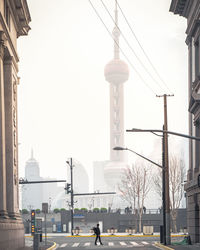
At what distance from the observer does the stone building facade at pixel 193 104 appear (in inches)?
1661

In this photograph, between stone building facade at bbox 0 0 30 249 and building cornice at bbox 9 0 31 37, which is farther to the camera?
building cornice at bbox 9 0 31 37

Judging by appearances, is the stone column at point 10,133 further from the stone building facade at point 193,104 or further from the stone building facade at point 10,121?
the stone building facade at point 193,104

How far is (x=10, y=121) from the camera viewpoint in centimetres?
4444

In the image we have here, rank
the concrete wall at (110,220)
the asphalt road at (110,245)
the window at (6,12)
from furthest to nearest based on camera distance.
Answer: the concrete wall at (110,220), the asphalt road at (110,245), the window at (6,12)

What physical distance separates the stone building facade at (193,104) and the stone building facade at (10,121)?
12962 mm

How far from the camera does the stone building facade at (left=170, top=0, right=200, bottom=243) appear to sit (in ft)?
138

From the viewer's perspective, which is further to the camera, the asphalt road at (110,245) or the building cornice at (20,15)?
the asphalt road at (110,245)

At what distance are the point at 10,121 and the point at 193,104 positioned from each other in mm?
13710

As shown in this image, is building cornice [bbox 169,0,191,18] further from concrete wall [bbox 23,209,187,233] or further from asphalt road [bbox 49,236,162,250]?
concrete wall [bbox 23,209,187,233]

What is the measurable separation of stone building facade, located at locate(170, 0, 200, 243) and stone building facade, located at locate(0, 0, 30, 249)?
13.0 m

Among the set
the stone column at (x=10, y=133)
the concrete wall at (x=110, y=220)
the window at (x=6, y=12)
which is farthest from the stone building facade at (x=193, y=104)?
the concrete wall at (x=110, y=220)

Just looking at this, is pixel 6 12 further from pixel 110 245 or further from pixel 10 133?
pixel 110 245

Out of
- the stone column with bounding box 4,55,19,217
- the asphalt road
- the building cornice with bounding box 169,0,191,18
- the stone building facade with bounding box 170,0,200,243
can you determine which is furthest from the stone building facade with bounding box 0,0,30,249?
the stone building facade with bounding box 170,0,200,243

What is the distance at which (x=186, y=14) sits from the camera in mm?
49250
